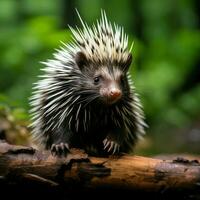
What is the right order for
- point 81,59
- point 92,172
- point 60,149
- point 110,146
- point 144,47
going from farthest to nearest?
1. point 144,47
2. point 81,59
3. point 110,146
4. point 60,149
5. point 92,172

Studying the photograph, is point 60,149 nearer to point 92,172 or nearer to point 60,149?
point 60,149

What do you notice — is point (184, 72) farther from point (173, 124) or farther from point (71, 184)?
point (71, 184)

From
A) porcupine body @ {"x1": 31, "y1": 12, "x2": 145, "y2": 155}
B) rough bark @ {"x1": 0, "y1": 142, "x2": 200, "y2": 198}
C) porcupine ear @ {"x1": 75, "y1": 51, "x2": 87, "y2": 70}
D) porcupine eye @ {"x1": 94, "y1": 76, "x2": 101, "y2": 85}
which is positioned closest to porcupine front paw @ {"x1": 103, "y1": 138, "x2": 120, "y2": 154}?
porcupine body @ {"x1": 31, "y1": 12, "x2": 145, "y2": 155}

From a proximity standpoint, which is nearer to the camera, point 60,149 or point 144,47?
point 60,149

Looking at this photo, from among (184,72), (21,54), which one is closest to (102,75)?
(21,54)

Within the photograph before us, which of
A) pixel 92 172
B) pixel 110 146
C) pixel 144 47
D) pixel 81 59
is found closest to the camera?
pixel 92 172

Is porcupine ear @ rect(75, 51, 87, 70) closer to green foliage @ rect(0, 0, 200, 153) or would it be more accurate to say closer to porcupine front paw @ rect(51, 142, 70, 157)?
porcupine front paw @ rect(51, 142, 70, 157)

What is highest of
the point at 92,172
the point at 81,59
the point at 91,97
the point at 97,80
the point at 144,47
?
the point at 144,47

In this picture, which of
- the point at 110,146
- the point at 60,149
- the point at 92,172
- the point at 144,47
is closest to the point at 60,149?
the point at 60,149
